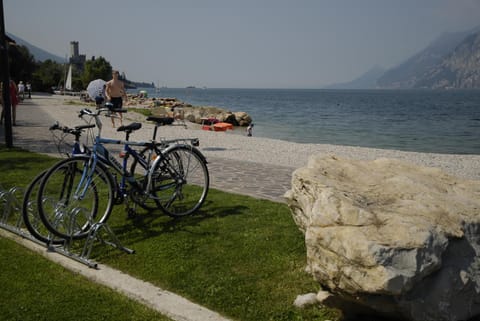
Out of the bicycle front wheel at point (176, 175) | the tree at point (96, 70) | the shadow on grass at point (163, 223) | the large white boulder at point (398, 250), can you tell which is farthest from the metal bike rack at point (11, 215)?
the tree at point (96, 70)

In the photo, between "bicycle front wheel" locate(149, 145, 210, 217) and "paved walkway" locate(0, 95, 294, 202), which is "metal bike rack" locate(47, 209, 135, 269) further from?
"paved walkway" locate(0, 95, 294, 202)

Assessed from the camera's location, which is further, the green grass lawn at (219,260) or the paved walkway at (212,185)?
the green grass lawn at (219,260)

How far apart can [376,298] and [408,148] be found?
2687 centimetres

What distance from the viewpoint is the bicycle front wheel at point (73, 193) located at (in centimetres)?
515

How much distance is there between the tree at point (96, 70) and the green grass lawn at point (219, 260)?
78248 mm

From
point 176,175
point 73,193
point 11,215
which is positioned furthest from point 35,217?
point 176,175

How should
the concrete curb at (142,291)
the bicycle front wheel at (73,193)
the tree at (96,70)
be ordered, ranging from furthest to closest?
the tree at (96,70) → the bicycle front wheel at (73,193) → the concrete curb at (142,291)

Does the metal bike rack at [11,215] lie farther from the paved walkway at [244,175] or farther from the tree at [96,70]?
the tree at [96,70]

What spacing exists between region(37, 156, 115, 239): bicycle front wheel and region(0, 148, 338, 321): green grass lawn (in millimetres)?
392

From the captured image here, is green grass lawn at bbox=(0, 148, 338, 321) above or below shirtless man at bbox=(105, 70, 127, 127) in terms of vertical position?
below

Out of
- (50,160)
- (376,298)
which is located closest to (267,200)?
(376,298)

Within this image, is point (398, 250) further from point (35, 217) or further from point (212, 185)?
point (212, 185)

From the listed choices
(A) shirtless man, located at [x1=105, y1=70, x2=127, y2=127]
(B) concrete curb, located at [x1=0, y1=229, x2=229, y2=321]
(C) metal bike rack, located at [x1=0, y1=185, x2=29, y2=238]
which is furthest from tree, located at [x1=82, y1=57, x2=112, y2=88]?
(B) concrete curb, located at [x1=0, y1=229, x2=229, y2=321]

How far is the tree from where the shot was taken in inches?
3184
